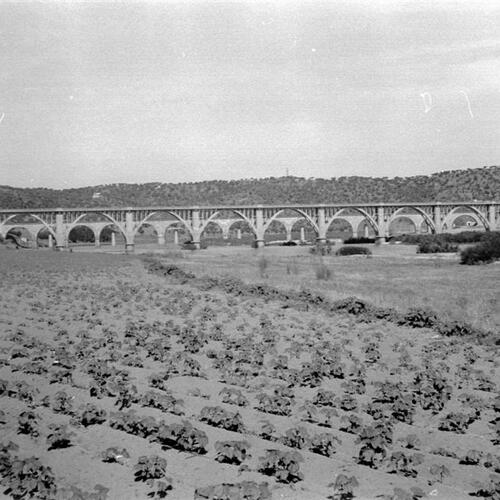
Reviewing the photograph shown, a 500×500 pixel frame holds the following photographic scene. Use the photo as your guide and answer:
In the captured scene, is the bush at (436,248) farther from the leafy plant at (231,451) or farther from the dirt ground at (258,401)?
the leafy plant at (231,451)

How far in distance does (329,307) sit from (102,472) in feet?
47.2

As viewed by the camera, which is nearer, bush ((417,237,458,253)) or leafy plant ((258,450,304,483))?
leafy plant ((258,450,304,483))

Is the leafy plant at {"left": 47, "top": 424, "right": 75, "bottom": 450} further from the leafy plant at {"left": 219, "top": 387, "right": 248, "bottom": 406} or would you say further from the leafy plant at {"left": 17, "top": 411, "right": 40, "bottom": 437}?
the leafy plant at {"left": 219, "top": 387, "right": 248, "bottom": 406}

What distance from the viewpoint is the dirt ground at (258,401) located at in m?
7.44

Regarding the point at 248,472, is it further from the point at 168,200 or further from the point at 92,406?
the point at 168,200

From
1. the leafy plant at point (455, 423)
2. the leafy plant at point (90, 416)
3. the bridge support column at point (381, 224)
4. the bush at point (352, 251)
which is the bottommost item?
the bush at point (352, 251)

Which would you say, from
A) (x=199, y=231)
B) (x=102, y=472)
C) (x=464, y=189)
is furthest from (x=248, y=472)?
(x=464, y=189)

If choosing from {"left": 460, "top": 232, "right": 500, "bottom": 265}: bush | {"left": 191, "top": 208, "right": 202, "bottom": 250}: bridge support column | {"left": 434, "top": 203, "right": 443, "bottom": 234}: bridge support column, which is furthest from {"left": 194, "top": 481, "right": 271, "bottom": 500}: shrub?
{"left": 434, "top": 203, "right": 443, "bottom": 234}: bridge support column

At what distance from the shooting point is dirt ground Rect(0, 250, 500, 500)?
7.44 meters

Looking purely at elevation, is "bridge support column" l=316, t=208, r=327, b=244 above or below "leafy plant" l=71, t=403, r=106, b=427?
above

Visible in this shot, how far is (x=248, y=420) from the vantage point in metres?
9.45

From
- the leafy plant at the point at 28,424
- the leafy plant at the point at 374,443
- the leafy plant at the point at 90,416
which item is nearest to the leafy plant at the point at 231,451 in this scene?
the leafy plant at the point at 374,443

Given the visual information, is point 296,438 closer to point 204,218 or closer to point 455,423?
point 455,423

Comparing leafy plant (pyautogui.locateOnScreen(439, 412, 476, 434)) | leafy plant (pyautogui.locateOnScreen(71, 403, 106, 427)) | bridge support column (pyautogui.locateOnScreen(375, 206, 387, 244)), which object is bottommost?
leafy plant (pyautogui.locateOnScreen(439, 412, 476, 434))
